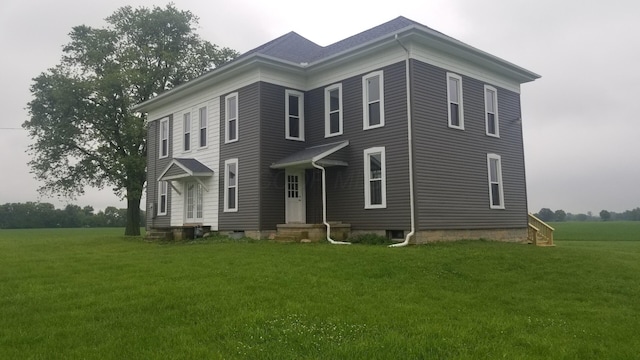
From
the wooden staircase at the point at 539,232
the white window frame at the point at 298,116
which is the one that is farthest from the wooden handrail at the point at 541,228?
the white window frame at the point at 298,116

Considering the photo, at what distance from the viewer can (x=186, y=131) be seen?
21.6m

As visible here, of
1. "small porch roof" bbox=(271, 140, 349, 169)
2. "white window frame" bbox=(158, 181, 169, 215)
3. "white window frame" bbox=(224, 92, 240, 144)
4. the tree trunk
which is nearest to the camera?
"small porch roof" bbox=(271, 140, 349, 169)

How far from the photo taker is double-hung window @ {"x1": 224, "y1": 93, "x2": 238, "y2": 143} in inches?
732

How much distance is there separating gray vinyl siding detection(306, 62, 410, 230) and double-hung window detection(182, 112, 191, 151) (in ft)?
20.7

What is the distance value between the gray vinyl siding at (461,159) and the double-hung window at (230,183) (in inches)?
283

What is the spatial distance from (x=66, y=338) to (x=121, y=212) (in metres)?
63.9

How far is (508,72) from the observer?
18250 mm

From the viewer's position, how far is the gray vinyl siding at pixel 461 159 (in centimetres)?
1475

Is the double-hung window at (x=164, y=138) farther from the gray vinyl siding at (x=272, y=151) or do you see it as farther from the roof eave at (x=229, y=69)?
the gray vinyl siding at (x=272, y=151)

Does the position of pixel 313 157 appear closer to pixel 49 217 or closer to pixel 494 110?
pixel 494 110

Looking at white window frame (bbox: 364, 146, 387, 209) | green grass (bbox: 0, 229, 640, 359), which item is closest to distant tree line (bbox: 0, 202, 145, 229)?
white window frame (bbox: 364, 146, 387, 209)

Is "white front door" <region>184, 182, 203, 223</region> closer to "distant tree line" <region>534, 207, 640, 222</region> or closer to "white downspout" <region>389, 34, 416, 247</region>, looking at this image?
"white downspout" <region>389, 34, 416, 247</region>

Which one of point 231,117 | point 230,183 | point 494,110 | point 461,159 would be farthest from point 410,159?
point 231,117

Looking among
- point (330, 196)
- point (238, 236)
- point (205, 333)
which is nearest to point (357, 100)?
point (330, 196)
